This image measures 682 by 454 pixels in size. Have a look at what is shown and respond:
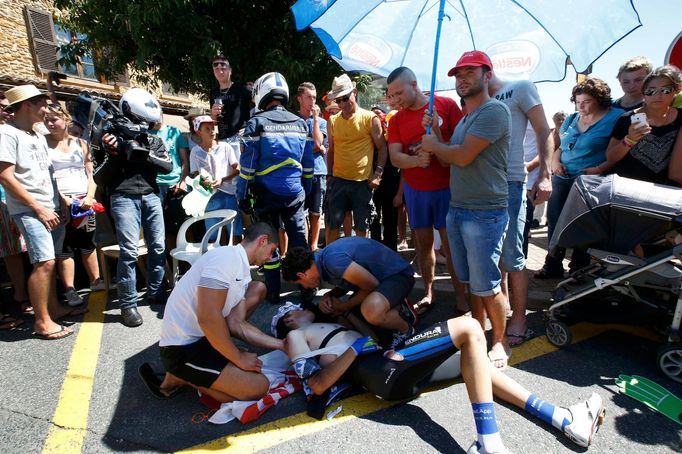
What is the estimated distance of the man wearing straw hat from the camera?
3074 mm

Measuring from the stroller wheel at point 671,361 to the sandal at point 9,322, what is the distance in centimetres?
515

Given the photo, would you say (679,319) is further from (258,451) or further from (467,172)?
(258,451)

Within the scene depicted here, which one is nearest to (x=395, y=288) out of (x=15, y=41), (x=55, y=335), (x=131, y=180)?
(x=131, y=180)

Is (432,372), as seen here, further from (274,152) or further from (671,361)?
(274,152)

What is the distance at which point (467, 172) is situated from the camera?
2.55 meters

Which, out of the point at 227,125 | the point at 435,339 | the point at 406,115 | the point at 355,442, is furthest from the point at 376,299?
the point at 227,125

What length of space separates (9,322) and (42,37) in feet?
35.4

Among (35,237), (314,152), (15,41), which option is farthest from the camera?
(15,41)

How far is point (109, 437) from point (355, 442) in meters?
1.40

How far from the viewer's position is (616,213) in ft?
8.29

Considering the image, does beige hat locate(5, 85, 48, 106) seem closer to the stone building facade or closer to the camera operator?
the camera operator

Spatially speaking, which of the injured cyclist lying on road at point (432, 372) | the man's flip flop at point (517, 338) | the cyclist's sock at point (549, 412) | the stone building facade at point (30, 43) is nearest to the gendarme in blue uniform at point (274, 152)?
the injured cyclist lying on road at point (432, 372)

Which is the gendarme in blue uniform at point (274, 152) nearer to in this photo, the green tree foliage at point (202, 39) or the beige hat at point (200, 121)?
the beige hat at point (200, 121)

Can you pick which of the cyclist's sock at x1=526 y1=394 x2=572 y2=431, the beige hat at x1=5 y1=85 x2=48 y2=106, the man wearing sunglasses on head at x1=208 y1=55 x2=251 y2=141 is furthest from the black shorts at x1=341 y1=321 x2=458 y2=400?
the man wearing sunglasses on head at x1=208 y1=55 x2=251 y2=141
